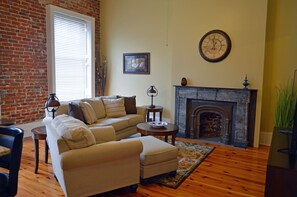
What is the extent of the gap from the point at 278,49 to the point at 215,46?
3.85 ft

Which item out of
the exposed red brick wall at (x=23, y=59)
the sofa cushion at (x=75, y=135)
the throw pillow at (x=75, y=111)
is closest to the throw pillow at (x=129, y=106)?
the throw pillow at (x=75, y=111)

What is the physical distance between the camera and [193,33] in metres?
5.08

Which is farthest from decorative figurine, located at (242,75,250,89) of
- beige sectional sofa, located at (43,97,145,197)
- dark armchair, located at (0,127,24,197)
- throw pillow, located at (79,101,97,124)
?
dark armchair, located at (0,127,24,197)

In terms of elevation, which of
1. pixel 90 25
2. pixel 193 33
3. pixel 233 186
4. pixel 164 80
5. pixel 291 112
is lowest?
pixel 233 186

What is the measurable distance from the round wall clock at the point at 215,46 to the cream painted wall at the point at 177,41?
0.09 metres

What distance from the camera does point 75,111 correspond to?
4.01m

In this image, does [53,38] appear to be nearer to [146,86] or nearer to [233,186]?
[146,86]

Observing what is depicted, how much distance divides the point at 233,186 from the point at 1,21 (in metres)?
4.91

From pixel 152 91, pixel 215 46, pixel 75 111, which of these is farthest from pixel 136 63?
pixel 75 111

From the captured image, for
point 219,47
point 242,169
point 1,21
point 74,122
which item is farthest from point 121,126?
point 1,21

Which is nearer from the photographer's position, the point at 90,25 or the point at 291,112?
the point at 291,112

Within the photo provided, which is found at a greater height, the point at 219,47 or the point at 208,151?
the point at 219,47

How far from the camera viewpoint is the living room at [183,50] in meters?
4.51

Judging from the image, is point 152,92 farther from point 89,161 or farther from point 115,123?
point 89,161
